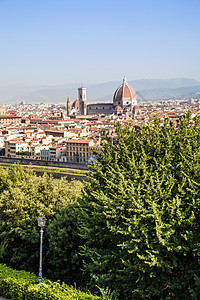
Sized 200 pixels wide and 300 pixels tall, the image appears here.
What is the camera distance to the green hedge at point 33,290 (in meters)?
8.33

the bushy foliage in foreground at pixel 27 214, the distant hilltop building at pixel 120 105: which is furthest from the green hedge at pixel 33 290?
the distant hilltop building at pixel 120 105

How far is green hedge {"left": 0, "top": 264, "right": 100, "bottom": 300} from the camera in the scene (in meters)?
8.33

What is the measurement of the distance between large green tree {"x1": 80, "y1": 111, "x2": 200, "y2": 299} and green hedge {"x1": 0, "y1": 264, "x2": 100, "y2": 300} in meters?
0.87

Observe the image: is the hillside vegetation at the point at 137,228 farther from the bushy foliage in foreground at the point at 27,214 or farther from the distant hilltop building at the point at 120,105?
the distant hilltop building at the point at 120,105

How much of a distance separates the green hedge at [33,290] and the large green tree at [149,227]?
875mm

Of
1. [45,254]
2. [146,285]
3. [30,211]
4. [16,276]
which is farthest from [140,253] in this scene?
[30,211]

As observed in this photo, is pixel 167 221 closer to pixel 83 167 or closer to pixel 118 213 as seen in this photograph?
pixel 118 213

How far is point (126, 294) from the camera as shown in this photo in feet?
31.2

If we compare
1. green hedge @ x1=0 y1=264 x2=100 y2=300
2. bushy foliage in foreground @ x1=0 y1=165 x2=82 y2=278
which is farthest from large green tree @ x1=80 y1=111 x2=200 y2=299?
bushy foliage in foreground @ x1=0 y1=165 x2=82 y2=278

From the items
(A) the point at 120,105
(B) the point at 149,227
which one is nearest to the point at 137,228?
(B) the point at 149,227

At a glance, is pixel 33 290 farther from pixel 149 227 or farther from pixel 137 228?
pixel 149 227

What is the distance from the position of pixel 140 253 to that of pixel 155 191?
5.04 ft

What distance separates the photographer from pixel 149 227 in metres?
8.98

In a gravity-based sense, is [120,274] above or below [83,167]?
above
